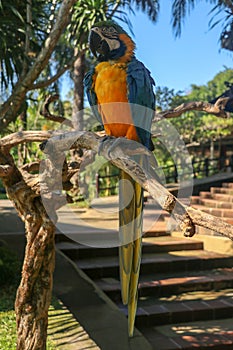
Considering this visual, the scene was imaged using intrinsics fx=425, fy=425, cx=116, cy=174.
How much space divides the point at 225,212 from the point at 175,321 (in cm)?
306

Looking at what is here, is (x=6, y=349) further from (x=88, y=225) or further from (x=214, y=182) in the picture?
(x=214, y=182)

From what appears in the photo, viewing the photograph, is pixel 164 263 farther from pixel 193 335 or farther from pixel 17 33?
pixel 17 33

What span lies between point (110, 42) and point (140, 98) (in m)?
0.35

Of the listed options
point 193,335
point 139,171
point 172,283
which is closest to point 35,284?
point 139,171

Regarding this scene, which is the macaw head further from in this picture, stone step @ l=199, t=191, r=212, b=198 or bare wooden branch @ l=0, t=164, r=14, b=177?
stone step @ l=199, t=191, r=212, b=198

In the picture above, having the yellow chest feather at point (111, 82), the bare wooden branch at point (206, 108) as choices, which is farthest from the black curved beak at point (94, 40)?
the bare wooden branch at point (206, 108)

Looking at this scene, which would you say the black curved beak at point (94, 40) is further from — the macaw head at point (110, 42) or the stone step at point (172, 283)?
the stone step at point (172, 283)

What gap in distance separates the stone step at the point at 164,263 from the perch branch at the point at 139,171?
2.90 meters

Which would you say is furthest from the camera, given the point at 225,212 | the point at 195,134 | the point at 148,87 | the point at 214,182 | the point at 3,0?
the point at 195,134

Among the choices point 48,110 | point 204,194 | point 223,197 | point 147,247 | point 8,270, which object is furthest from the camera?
point 204,194

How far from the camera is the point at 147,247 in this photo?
565 centimetres

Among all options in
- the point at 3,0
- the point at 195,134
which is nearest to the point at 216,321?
the point at 3,0

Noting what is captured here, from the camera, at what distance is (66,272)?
4.64 m

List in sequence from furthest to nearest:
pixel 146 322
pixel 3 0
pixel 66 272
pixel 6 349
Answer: pixel 3 0 < pixel 66 272 < pixel 146 322 < pixel 6 349
